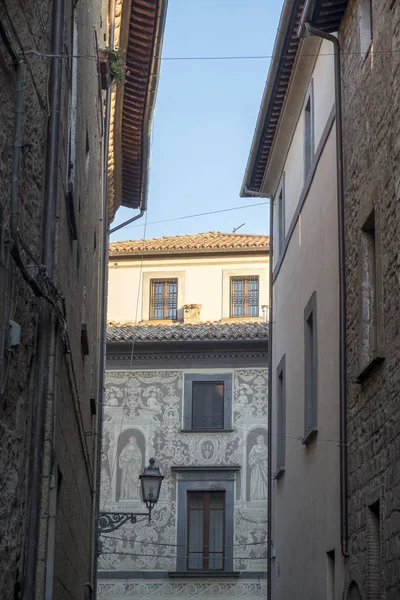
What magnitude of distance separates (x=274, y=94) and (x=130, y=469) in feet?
41.2

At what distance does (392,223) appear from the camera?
9.30 meters

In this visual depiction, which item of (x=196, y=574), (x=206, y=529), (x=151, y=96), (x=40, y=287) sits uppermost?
(x=151, y=96)

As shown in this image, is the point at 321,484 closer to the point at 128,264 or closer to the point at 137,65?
the point at 137,65

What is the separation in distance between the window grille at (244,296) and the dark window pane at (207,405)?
536 cm

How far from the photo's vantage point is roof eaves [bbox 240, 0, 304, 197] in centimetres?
1432

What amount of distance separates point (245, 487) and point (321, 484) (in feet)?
45.1

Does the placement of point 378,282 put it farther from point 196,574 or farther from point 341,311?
point 196,574

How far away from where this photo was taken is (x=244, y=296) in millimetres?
32938

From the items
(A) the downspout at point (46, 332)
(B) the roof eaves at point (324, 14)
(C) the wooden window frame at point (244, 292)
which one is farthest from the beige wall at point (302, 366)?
(C) the wooden window frame at point (244, 292)

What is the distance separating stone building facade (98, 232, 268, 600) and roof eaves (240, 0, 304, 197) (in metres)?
7.99

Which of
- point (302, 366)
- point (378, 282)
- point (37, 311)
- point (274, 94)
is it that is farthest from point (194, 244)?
point (37, 311)

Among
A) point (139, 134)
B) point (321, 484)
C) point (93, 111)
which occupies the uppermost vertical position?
point (139, 134)

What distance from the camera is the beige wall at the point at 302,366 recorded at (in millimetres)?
12328

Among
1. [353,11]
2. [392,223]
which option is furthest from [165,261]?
[392,223]
